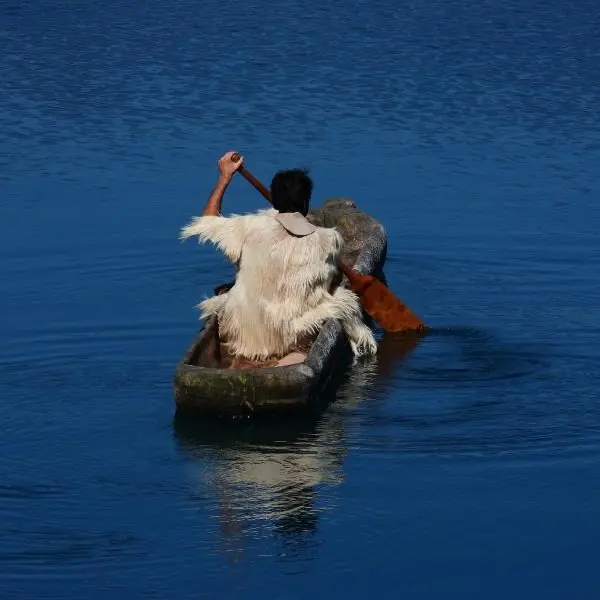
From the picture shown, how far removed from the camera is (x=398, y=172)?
17891 mm

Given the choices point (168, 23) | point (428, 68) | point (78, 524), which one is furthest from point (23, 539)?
point (168, 23)

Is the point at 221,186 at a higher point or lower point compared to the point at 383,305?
higher

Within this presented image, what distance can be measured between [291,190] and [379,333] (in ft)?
7.57

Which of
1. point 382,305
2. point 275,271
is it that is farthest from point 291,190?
point 382,305

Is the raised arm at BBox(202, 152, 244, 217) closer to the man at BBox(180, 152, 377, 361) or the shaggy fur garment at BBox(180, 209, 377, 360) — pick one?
the man at BBox(180, 152, 377, 361)

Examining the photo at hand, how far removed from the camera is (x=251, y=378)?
11.1 meters

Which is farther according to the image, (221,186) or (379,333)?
(379,333)

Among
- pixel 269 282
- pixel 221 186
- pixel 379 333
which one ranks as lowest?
pixel 379 333

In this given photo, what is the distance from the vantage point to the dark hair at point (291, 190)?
468 inches

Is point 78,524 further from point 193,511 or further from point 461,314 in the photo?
point 461,314

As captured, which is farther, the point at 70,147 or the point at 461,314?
the point at 70,147

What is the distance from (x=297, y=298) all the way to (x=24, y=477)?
7.95 ft

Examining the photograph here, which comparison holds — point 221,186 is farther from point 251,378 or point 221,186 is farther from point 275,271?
point 251,378

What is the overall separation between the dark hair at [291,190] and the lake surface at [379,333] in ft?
4.35
